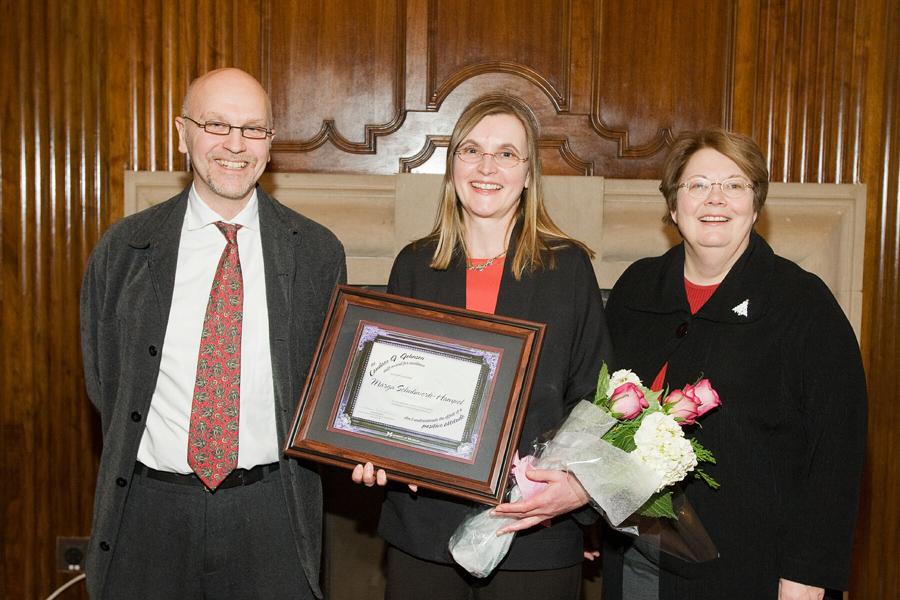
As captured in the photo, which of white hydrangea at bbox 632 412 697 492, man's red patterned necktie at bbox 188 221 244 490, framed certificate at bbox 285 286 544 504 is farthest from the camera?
man's red patterned necktie at bbox 188 221 244 490

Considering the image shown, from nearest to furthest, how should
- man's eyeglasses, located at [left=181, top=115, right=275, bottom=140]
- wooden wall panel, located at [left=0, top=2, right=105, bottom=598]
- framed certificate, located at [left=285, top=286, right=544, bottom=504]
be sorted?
1. framed certificate, located at [left=285, top=286, right=544, bottom=504]
2. man's eyeglasses, located at [left=181, top=115, right=275, bottom=140]
3. wooden wall panel, located at [left=0, top=2, right=105, bottom=598]

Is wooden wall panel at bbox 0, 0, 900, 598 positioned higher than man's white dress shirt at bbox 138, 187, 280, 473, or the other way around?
wooden wall panel at bbox 0, 0, 900, 598

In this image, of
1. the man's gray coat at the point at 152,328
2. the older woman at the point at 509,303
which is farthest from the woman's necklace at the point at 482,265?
the man's gray coat at the point at 152,328

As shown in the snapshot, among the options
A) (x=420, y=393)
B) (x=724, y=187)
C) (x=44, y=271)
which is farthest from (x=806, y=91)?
(x=44, y=271)

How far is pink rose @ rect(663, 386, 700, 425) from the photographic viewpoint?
173cm

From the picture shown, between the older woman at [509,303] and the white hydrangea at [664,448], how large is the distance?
187 mm

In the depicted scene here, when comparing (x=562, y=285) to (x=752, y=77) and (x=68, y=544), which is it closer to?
(x=752, y=77)

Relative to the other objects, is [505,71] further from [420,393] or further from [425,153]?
[420,393]

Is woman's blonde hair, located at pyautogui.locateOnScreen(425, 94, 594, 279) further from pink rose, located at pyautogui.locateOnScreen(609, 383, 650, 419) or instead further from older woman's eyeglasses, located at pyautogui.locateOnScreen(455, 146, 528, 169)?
pink rose, located at pyautogui.locateOnScreen(609, 383, 650, 419)

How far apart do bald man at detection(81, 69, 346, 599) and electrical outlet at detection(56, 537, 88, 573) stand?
1.36 m

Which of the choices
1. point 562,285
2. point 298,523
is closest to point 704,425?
point 562,285

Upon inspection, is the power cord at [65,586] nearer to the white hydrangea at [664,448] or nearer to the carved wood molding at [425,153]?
the carved wood molding at [425,153]

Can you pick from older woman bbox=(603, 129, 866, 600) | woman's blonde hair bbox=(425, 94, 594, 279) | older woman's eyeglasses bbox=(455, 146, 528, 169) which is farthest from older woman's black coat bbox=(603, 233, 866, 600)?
older woman's eyeglasses bbox=(455, 146, 528, 169)

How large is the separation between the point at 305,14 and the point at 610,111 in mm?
1264
